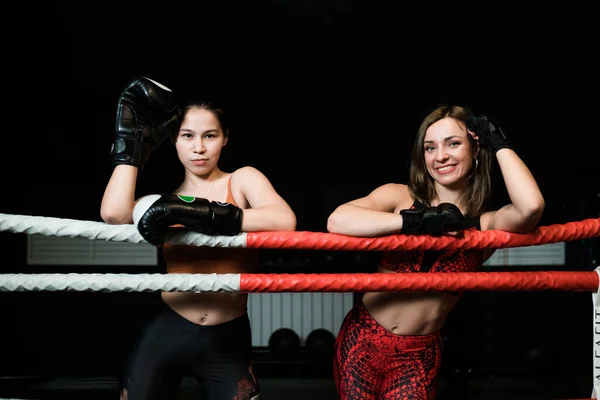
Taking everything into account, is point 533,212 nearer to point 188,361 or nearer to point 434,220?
point 434,220

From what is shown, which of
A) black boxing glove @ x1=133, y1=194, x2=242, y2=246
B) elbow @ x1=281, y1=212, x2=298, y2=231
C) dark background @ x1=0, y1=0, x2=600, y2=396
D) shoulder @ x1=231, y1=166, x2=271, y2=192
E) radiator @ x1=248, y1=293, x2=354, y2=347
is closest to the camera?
black boxing glove @ x1=133, y1=194, x2=242, y2=246

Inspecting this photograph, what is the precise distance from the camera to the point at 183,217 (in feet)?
3.96

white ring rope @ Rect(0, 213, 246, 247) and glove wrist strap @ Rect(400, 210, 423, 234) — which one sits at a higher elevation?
glove wrist strap @ Rect(400, 210, 423, 234)

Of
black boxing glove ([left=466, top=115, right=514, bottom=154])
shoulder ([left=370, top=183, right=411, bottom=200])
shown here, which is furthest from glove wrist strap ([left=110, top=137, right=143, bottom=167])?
black boxing glove ([left=466, top=115, right=514, bottom=154])

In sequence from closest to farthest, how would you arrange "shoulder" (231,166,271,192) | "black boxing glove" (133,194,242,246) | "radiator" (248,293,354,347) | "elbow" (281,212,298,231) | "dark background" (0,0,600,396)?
"black boxing glove" (133,194,242,246) < "elbow" (281,212,298,231) < "shoulder" (231,166,271,192) < "dark background" (0,0,600,396) < "radiator" (248,293,354,347)

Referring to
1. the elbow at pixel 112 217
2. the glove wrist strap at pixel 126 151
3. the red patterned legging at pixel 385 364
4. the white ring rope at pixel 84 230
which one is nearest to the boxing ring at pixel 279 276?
the white ring rope at pixel 84 230

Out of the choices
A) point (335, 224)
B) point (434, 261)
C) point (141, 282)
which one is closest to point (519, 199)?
point (434, 261)

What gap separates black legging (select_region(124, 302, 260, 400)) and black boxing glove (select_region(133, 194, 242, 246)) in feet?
1.10

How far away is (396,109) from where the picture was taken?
361 cm

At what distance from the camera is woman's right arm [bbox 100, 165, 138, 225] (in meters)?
1.37

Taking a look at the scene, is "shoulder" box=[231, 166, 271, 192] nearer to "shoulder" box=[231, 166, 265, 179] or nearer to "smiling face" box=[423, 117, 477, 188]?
"shoulder" box=[231, 166, 265, 179]

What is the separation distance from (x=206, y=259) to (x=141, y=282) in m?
0.29

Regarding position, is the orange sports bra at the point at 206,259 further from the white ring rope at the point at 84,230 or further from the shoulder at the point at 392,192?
the shoulder at the point at 392,192

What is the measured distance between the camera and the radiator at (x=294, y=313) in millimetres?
4332
